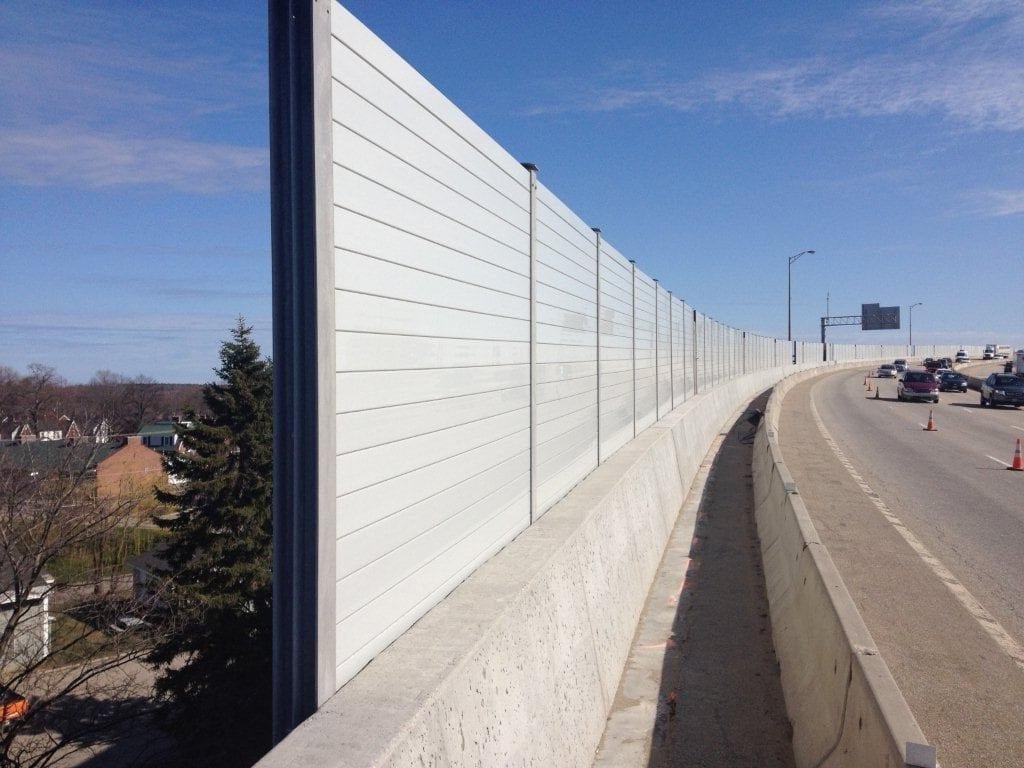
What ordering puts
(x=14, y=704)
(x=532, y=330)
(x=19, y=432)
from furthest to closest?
1. (x=19, y=432)
2. (x=14, y=704)
3. (x=532, y=330)

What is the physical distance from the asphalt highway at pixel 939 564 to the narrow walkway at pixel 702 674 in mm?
919

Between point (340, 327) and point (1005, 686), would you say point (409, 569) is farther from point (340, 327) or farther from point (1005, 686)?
point (1005, 686)

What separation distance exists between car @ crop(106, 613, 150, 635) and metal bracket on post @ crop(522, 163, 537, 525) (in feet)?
54.0

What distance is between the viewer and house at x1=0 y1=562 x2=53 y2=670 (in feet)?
57.3

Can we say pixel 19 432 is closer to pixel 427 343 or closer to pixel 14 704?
pixel 14 704

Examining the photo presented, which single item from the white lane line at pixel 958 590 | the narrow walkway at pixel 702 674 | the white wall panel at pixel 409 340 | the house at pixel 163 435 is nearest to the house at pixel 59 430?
the house at pixel 163 435

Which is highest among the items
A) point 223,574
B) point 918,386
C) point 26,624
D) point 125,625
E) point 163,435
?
point 918,386

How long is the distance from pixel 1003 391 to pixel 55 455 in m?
37.8

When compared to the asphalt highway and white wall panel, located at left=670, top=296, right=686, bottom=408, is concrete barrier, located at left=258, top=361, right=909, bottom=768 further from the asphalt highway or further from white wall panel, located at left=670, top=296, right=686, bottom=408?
white wall panel, located at left=670, top=296, right=686, bottom=408

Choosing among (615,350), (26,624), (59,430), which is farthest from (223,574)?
(615,350)

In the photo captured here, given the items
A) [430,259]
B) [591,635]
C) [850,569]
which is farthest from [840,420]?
[430,259]

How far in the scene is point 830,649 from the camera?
4.48 meters

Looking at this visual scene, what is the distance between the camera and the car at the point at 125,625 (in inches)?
763

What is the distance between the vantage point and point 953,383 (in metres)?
52.3
